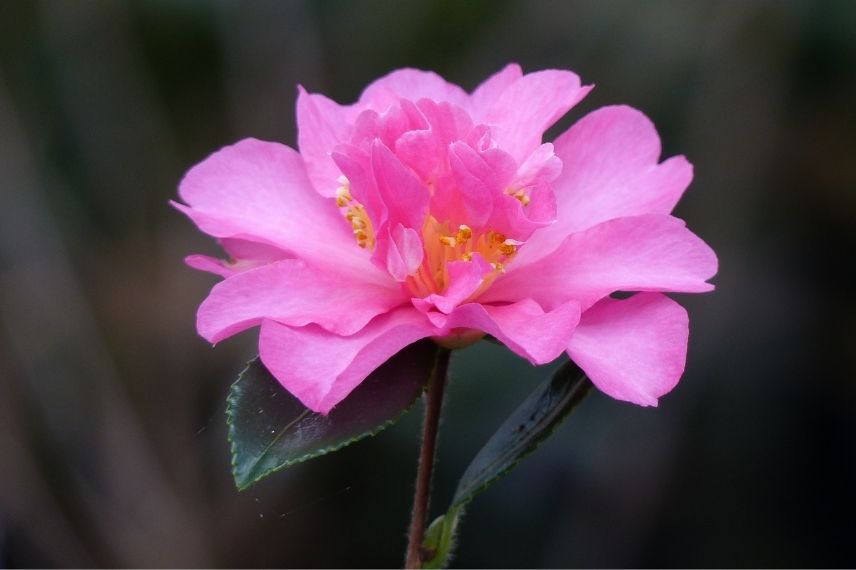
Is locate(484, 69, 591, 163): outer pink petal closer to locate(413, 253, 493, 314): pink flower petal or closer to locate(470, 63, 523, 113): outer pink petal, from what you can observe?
locate(470, 63, 523, 113): outer pink petal

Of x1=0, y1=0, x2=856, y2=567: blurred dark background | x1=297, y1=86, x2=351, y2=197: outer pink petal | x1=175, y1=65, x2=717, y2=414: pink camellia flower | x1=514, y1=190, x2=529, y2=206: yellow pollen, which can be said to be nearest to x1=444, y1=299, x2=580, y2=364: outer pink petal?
x1=175, y1=65, x2=717, y2=414: pink camellia flower

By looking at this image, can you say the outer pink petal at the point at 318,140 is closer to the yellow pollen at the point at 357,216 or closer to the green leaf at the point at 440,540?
the yellow pollen at the point at 357,216

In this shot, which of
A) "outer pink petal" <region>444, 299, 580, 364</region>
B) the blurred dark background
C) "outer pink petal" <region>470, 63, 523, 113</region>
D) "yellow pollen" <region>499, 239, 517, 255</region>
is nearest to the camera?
"outer pink petal" <region>444, 299, 580, 364</region>

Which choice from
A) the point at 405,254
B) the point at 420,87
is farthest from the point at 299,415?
the point at 420,87

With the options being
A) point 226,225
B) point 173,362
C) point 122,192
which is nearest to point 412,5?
point 122,192

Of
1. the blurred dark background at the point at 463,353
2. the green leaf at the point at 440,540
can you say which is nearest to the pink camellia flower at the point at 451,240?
the green leaf at the point at 440,540

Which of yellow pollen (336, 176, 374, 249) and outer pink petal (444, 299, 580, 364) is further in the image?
yellow pollen (336, 176, 374, 249)
